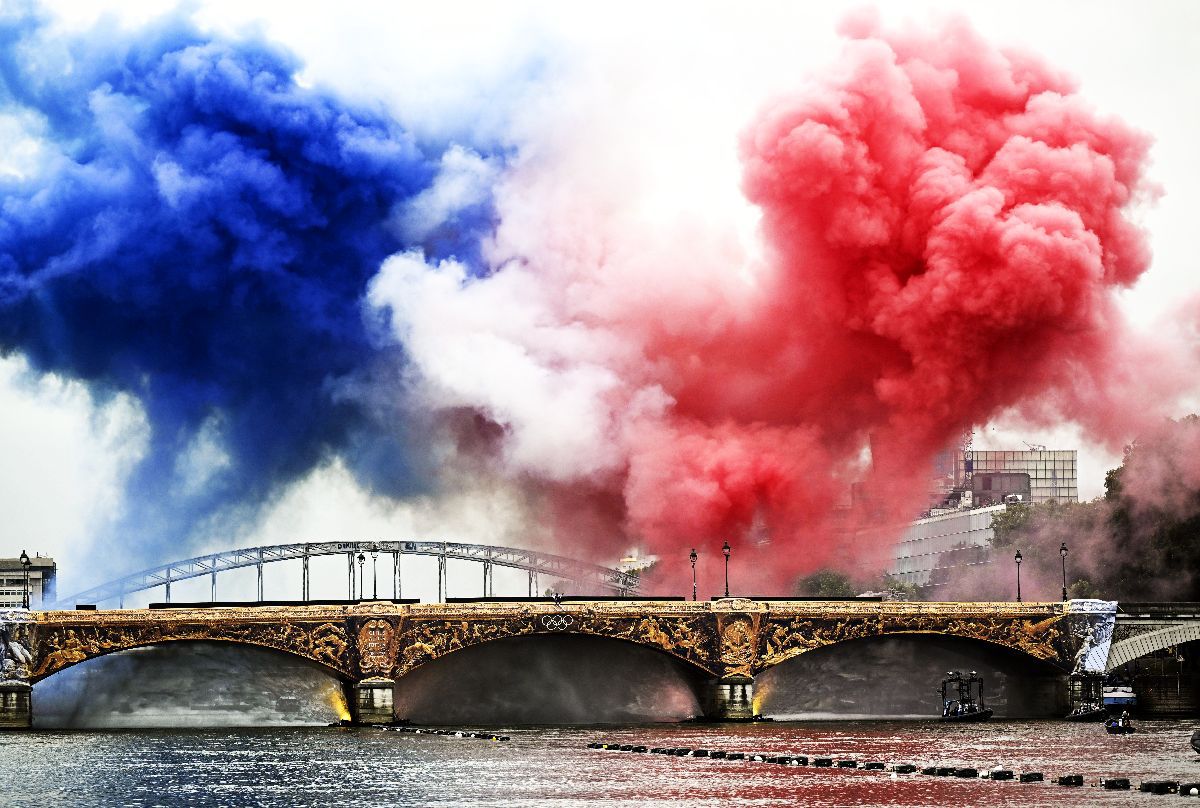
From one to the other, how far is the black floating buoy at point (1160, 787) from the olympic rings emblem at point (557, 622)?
65101 mm

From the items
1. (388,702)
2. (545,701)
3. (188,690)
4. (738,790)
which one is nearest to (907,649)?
(545,701)

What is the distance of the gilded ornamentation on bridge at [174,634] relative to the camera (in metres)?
138

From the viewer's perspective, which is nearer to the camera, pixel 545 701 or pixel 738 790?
pixel 738 790

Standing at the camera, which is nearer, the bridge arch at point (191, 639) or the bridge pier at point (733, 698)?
the bridge arch at point (191, 639)

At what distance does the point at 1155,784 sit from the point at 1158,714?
3025 inches

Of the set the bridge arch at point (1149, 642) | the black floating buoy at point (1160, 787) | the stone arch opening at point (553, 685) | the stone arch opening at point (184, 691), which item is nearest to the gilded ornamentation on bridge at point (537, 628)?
the bridge arch at point (1149, 642)

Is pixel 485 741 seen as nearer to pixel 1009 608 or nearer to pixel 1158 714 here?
pixel 1009 608

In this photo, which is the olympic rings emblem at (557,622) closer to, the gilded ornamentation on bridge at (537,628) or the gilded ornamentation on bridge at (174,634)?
the gilded ornamentation on bridge at (537,628)

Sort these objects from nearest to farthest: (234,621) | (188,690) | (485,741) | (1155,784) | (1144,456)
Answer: (1155,784)
(485,741)
(234,621)
(188,690)
(1144,456)

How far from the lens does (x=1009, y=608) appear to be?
144625 millimetres

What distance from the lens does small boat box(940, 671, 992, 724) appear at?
14500 cm

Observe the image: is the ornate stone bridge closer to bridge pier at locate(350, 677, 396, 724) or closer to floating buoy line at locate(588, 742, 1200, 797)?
bridge pier at locate(350, 677, 396, 724)

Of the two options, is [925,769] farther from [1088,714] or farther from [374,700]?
[374,700]

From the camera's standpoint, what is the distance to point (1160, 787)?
252 ft
